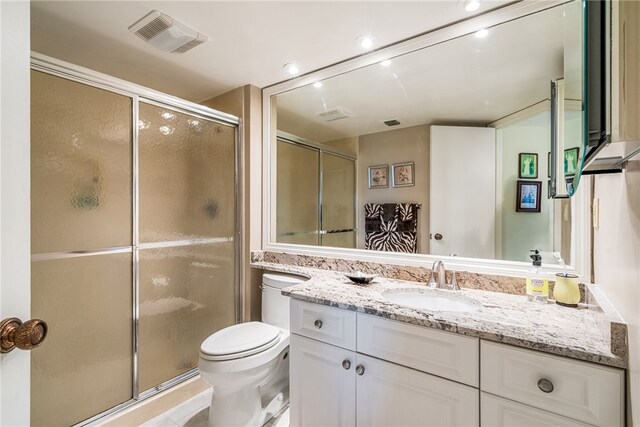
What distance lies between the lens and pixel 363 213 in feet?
7.72

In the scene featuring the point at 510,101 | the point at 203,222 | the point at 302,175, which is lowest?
the point at 203,222

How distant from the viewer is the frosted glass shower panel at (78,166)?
1.37m

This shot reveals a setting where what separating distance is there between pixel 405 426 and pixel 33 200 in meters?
1.93

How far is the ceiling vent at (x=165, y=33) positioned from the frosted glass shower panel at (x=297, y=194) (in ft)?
3.23

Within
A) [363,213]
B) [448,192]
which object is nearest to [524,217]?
[448,192]

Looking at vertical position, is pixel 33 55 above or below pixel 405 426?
above

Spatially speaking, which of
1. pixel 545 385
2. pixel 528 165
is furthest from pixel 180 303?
pixel 528 165

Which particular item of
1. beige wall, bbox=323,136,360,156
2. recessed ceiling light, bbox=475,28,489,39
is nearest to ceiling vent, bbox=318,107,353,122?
beige wall, bbox=323,136,360,156

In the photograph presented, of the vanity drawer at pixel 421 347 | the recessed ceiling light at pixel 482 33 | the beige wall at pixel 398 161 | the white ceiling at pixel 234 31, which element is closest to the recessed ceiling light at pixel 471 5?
the white ceiling at pixel 234 31

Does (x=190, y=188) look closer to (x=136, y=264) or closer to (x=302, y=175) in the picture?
(x=136, y=264)

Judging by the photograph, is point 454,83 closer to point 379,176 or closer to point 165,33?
point 379,176

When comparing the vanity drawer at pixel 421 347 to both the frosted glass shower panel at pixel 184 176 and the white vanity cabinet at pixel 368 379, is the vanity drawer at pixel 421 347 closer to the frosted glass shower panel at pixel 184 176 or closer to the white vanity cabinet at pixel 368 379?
the white vanity cabinet at pixel 368 379

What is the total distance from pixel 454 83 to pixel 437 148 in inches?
16.3

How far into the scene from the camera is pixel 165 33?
1.58 metres
